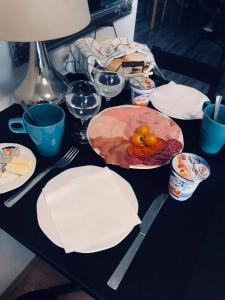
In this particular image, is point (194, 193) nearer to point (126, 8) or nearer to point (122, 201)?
point (122, 201)

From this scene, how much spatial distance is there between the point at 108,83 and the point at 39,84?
0.68ft

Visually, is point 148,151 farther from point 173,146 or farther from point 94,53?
point 94,53

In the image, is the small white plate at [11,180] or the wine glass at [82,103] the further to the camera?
the wine glass at [82,103]

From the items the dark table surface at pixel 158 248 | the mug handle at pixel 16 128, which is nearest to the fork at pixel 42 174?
the dark table surface at pixel 158 248

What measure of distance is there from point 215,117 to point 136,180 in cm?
27

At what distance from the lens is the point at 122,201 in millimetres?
511

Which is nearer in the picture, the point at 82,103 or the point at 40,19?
the point at 40,19

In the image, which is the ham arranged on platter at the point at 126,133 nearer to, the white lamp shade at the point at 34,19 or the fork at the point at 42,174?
the fork at the point at 42,174

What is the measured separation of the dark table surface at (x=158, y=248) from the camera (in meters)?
0.41

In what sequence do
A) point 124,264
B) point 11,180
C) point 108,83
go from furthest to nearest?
point 108,83 → point 11,180 → point 124,264

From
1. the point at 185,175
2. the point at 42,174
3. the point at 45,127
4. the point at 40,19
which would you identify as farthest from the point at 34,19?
the point at 185,175

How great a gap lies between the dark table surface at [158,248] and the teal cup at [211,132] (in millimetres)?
82

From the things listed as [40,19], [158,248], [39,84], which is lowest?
[158,248]

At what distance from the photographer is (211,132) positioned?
23.6 inches
